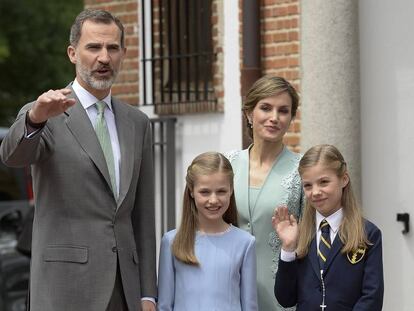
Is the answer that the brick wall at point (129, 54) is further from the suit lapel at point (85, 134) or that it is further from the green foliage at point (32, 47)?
the green foliage at point (32, 47)

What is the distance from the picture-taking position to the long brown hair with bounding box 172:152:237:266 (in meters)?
5.62

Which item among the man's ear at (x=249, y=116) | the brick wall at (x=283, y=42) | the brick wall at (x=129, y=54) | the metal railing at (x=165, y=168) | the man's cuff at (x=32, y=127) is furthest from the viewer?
the brick wall at (x=129, y=54)

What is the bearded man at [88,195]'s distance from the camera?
539 centimetres

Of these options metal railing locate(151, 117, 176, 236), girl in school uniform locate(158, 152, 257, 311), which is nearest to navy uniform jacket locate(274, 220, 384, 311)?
girl in school uniform locate(158, 152, 257, 311)

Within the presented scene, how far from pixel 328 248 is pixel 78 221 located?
1.01 meters

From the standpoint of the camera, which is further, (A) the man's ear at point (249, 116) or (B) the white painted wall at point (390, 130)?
(B) the white painted wall at point (390, 130)

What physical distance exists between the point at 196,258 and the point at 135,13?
4747 millimetres

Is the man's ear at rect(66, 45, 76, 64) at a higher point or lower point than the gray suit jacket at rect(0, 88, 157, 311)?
higher

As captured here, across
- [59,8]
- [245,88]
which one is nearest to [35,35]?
[59,8]

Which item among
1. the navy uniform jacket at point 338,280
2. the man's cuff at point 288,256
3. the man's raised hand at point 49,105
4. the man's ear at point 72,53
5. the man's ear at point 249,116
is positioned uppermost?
the man's ear at point 72,53

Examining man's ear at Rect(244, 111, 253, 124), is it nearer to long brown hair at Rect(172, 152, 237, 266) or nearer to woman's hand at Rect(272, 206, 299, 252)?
long brown hair at Rect(172, 152, 237, 266)

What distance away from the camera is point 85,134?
5.45 m

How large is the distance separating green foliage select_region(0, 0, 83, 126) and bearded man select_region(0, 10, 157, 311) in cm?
1659

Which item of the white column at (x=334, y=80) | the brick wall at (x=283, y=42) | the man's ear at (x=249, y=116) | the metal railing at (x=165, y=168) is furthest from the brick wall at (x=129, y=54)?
the man's ear at (x=249, y=116)
